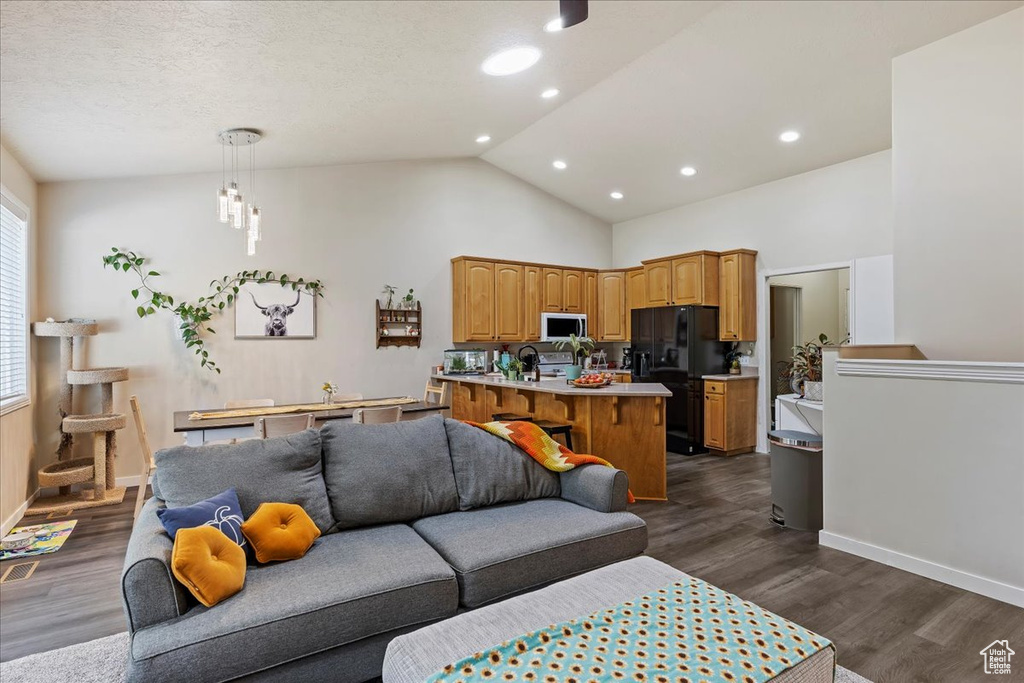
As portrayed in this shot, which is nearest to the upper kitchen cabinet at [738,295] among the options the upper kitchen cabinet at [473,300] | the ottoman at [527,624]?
the upper kitchen cabinet at [473,300]

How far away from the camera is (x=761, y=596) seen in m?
2.61

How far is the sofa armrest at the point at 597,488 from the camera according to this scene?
8.53 ft

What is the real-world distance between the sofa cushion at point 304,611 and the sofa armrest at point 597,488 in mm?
902

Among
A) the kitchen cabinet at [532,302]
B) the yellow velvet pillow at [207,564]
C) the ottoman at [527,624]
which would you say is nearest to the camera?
the ottoman at [527,624]

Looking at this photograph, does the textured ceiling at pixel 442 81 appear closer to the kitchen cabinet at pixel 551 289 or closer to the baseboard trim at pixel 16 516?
the kitchen cabinet at pixel 551 289

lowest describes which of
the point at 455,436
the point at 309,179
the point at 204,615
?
the point at 204,615

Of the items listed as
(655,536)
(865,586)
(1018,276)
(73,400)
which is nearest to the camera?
(865,586)

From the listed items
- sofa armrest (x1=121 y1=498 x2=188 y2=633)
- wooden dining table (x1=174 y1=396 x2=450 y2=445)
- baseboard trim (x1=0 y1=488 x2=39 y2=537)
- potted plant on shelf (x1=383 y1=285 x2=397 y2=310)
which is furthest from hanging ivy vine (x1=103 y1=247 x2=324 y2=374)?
sofa armrest (x1=121 y1=498 x2=188 y2=633)

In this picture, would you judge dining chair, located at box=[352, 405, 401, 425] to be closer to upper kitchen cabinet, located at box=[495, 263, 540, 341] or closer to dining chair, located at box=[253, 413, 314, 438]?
dining chair, located at box=[253, 413, 314, 438]

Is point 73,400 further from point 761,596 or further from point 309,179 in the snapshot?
point 761,596

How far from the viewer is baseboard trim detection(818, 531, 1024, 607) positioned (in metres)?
2.57

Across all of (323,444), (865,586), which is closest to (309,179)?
(323,444)

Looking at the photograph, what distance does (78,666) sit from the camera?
6.74 feet

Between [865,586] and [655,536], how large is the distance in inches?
45.0
